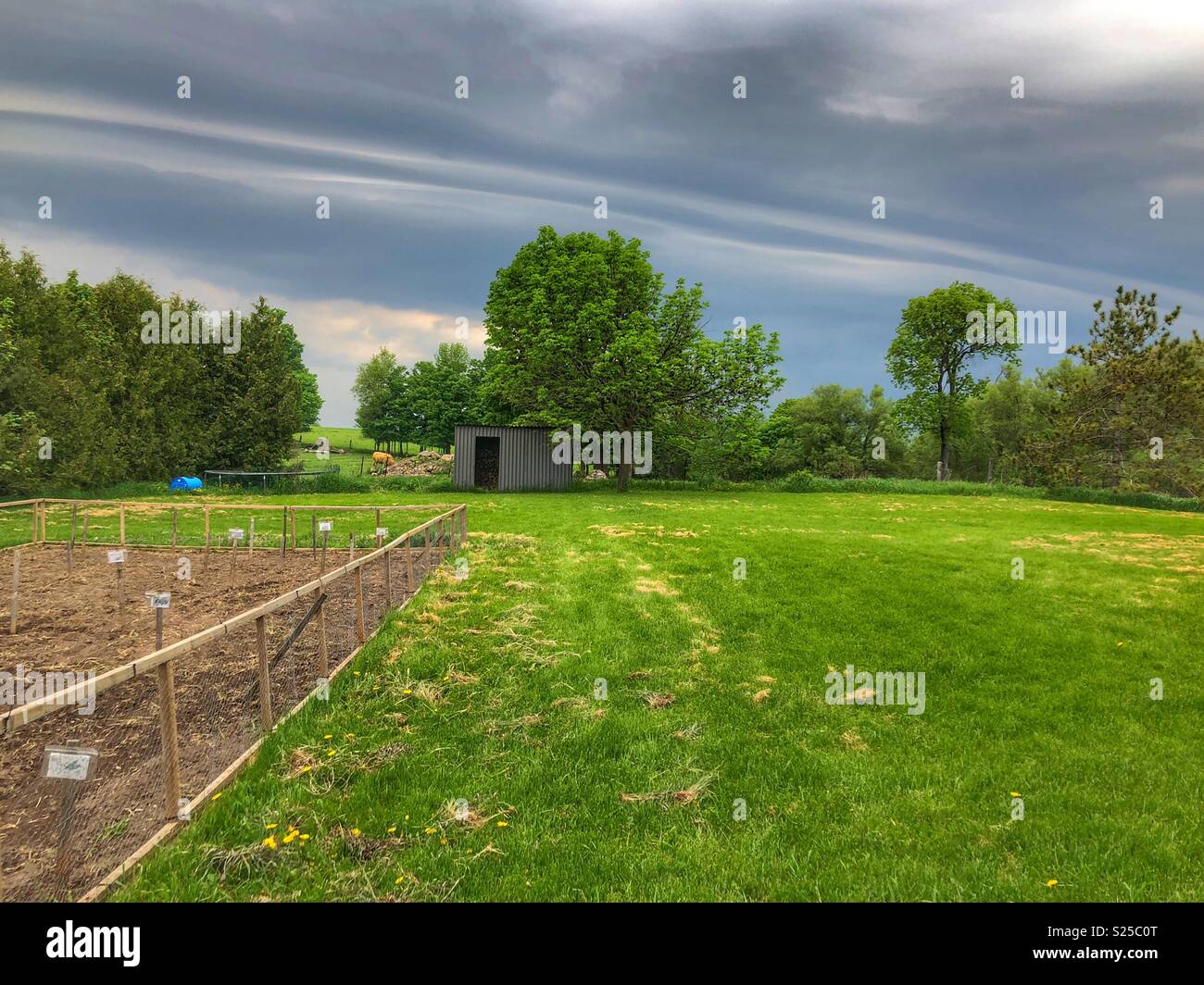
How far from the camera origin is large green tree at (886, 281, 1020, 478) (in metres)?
54.5

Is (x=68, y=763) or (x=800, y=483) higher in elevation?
(x=800, y=483)

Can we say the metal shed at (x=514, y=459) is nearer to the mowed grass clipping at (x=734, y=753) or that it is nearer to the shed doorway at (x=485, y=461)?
the shed doorway at (x=485, y=461)

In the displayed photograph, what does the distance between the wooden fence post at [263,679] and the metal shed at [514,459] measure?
31.9 meters

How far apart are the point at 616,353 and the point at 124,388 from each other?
2800 centimetres

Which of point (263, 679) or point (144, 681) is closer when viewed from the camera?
point (263, 679)

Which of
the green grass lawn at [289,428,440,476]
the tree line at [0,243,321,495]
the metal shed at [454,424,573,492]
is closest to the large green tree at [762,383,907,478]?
the metal shed at [454,424,573,492]

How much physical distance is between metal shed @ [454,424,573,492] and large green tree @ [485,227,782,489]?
1242 millimetres

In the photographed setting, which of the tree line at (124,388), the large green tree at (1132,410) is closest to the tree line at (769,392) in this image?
the large green tree at (1132,410)

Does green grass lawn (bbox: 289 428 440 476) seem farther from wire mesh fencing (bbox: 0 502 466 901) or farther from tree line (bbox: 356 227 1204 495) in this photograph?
wire mesh fencing (bbox: 0 502 466 901)

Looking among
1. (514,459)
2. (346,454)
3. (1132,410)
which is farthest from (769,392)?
(346,454)

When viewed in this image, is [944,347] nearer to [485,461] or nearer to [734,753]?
[485,461]

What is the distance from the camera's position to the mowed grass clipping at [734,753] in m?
4.77

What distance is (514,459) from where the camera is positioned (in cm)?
3894
